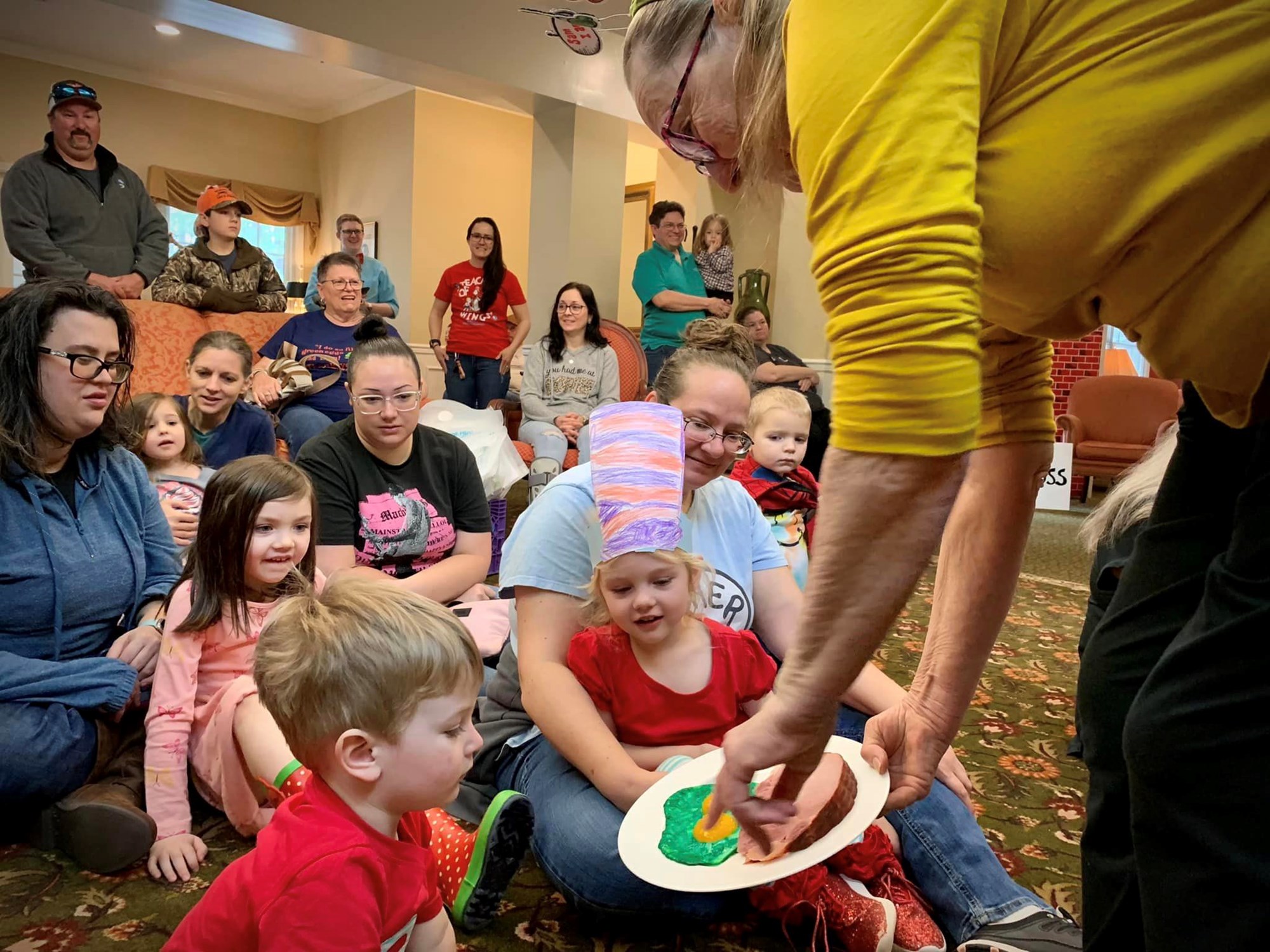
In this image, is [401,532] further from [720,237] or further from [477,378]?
[720,237]

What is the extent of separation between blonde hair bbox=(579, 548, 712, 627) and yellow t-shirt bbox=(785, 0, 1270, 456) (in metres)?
0.90

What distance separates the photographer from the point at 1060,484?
22.4 ft

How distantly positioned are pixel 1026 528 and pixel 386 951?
33.9 inches

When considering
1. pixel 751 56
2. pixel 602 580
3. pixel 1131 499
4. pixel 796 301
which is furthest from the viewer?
pixel 796 301

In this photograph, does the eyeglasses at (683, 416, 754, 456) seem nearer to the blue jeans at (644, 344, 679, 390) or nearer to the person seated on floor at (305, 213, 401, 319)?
the blue jeans at (644, 344, 679, 390)

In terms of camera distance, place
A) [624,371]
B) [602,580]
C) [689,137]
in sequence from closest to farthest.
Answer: [689,137]
[602,580]
[624,371]

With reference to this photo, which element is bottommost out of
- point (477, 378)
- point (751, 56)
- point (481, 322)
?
point (477, 378)

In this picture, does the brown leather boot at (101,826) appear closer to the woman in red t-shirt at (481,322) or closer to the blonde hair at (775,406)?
the blonde hair at (775,406)

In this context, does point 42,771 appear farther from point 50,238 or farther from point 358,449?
point 50,238

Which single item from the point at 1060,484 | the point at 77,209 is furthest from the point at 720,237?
the point at 77,209

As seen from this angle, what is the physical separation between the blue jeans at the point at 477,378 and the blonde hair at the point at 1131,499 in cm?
437

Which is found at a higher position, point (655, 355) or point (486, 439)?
point (655, 355)

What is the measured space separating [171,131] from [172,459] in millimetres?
9405

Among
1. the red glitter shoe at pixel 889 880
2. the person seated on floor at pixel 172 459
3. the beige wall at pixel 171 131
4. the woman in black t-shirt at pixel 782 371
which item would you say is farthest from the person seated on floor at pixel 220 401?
the beige wall at pixel 171 131
